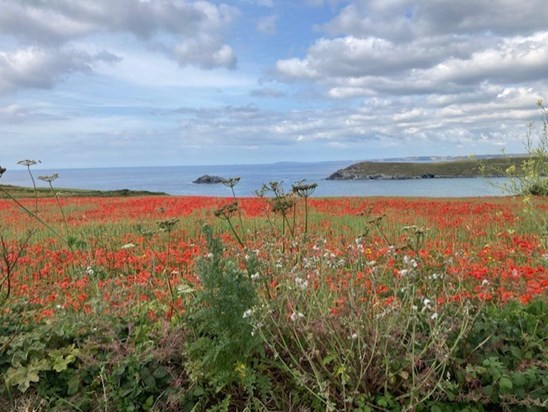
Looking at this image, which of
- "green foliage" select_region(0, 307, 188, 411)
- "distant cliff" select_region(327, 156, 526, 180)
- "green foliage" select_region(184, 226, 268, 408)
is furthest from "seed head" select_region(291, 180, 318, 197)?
"distant cliff" select_region(327, 156, 526, 180)

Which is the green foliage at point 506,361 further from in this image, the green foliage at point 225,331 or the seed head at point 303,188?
the seed head at point 303,188

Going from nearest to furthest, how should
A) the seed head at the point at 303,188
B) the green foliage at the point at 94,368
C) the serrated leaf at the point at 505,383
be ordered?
1. the serrated leaf at the point at 505,383
2. the green foliage at the point at 94,368
3. the seed head at the point at 303,188

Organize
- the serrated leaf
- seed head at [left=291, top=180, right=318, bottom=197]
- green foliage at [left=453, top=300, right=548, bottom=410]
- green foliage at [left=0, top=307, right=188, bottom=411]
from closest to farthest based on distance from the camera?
1. the serrated leaf
2. green foliage at [left=453, top=300, right=548, bottom=410]
3. green foliage at [left=0, top=307, right=188, bottom=411]
4. seed head at [left=291, top=180, right=318, bottom=197]

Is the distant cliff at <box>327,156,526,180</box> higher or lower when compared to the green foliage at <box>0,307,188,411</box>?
higher

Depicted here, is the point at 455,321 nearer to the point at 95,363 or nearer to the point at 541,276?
the point at 541,276

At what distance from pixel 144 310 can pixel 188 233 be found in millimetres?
6270

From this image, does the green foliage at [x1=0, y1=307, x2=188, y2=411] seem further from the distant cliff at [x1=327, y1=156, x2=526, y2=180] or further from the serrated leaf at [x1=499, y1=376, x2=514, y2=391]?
the distant cliff at [x1=327, y1=156, x2=526, y2=180]

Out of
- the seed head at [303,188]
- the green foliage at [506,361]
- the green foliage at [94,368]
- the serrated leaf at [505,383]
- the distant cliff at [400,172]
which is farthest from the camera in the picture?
the distant cliff at [400,172]

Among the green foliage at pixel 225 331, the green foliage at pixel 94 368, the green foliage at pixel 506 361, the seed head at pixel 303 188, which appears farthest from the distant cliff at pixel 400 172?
the green foliage at pixel 225 331

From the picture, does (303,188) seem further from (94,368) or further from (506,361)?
(94,368)

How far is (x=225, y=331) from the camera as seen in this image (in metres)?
3.33

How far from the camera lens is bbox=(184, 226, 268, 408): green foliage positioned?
3.25m

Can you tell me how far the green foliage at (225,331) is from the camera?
128 inches

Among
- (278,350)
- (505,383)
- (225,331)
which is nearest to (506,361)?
(505,383)
